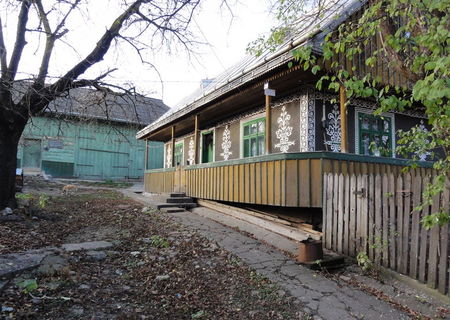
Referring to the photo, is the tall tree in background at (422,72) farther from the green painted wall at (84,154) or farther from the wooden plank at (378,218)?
the green painted wall at (84,154)

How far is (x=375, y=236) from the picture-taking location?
15.6ft

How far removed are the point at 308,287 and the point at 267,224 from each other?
279 cm

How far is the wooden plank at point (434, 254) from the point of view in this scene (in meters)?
3.93

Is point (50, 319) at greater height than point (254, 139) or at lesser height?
lesser

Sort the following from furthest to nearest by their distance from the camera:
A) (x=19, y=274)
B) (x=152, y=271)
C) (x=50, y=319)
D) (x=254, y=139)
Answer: (x=254, y=139) < (x=152, y=271) < (x=19, y=274) < (x=50, y=319)

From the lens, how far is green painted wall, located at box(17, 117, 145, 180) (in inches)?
792

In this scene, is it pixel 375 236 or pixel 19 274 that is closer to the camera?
pixel 19 274

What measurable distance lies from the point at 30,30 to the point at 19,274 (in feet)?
19.2

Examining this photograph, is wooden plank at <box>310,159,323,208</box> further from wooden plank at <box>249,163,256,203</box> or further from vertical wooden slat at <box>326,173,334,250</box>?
wooden plank at <box>249,163,256,203</box>

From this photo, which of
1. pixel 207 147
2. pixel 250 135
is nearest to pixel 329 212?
pixel 250 135

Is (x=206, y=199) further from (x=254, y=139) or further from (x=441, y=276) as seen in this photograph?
(x=441, y=276)

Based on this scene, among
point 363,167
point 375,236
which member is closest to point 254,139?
point 363,167

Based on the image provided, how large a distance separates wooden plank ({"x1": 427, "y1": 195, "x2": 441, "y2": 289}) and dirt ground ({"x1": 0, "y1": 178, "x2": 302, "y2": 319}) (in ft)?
5.80

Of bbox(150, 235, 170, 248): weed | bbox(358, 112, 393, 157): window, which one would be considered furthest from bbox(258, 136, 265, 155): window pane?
bbox(150, 235, 170, 248): weed
